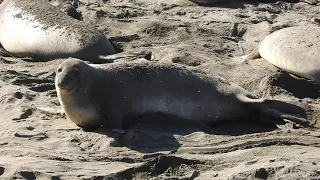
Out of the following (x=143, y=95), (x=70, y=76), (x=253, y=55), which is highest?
(x=70, y=76)

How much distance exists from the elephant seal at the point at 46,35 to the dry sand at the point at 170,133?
0.20 meters

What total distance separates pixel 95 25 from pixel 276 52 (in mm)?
2244

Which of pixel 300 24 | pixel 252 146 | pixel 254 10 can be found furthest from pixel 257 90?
pixel 254 10

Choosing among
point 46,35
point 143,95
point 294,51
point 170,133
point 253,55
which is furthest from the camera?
point 46,35

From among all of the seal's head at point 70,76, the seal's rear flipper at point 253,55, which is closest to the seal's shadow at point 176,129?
the seal's head at point 70,76

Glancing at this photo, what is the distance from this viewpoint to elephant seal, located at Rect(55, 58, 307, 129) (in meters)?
5.38

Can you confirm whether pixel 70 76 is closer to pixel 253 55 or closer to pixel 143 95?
pixel 143 95

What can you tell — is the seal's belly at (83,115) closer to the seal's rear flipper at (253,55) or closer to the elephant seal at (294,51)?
the elephant seal at (294,51)

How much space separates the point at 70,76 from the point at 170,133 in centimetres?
77

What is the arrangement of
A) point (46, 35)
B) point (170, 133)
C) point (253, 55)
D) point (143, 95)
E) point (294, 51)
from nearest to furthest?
1. point (170, 133)
2. point (143, 95)
3. point (294, 51)
4. point (253, 55)
5. point (46, 35)

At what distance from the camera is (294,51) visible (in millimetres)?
6887

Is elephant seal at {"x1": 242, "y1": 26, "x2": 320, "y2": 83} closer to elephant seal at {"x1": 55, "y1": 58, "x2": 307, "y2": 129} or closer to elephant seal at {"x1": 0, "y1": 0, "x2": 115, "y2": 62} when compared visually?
elephant seal at {"x1": 55, "y1": 58, "x2": 307, "y2": 129}

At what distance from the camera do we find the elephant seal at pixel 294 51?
6.61 metres

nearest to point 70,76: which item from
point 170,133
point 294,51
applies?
point 170,133
